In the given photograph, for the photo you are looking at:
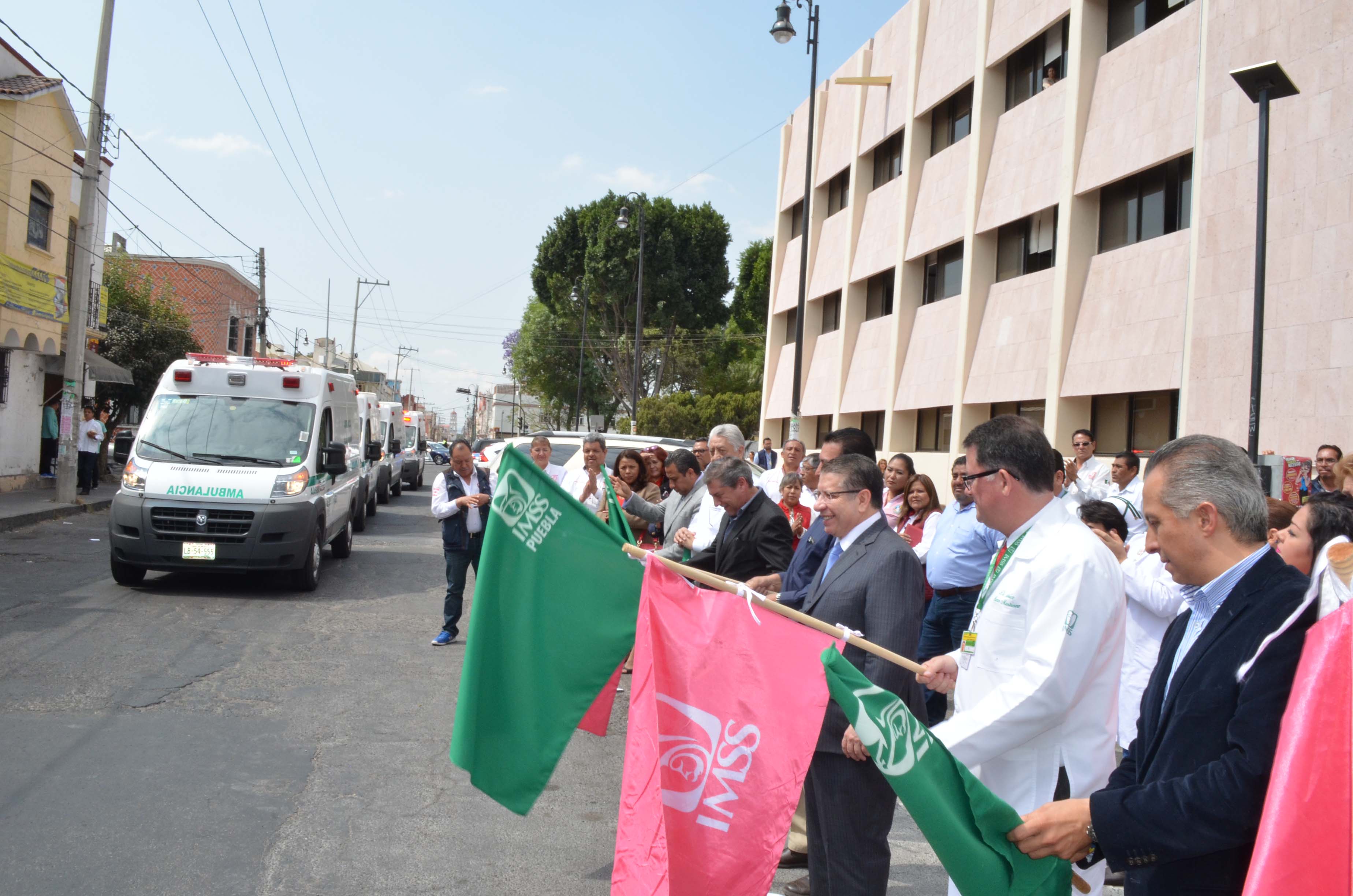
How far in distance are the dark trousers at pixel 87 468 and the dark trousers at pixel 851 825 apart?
22.6 m

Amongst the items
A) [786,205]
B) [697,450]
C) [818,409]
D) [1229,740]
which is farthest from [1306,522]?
[786,205]

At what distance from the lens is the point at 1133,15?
55.4 feet

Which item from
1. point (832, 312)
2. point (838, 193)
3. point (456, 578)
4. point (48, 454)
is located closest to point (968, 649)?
point (456, 578)

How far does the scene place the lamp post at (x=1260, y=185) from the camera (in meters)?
9.72

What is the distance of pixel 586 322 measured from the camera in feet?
163

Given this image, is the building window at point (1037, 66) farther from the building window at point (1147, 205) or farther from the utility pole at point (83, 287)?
the utility pole at point (83, 287)

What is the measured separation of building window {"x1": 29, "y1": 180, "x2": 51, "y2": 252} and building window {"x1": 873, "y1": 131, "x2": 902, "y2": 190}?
19616 mm

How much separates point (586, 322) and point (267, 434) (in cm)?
3778

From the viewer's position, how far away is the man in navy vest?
9.38m

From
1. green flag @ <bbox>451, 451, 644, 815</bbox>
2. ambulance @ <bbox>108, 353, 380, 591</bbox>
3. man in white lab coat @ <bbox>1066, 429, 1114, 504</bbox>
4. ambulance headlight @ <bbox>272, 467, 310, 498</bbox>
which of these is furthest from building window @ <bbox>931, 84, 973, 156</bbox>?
green flag @ <bbox>451, 451, 644, 815</bbox>

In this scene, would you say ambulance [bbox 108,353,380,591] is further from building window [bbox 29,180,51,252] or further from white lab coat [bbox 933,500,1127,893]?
building window [bbox 29,180,51,252]

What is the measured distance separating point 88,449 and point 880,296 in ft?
61.6

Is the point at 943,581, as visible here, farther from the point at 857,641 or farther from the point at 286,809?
the point at 286,809

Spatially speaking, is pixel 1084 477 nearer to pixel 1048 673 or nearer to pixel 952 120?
pixel 1048 673
